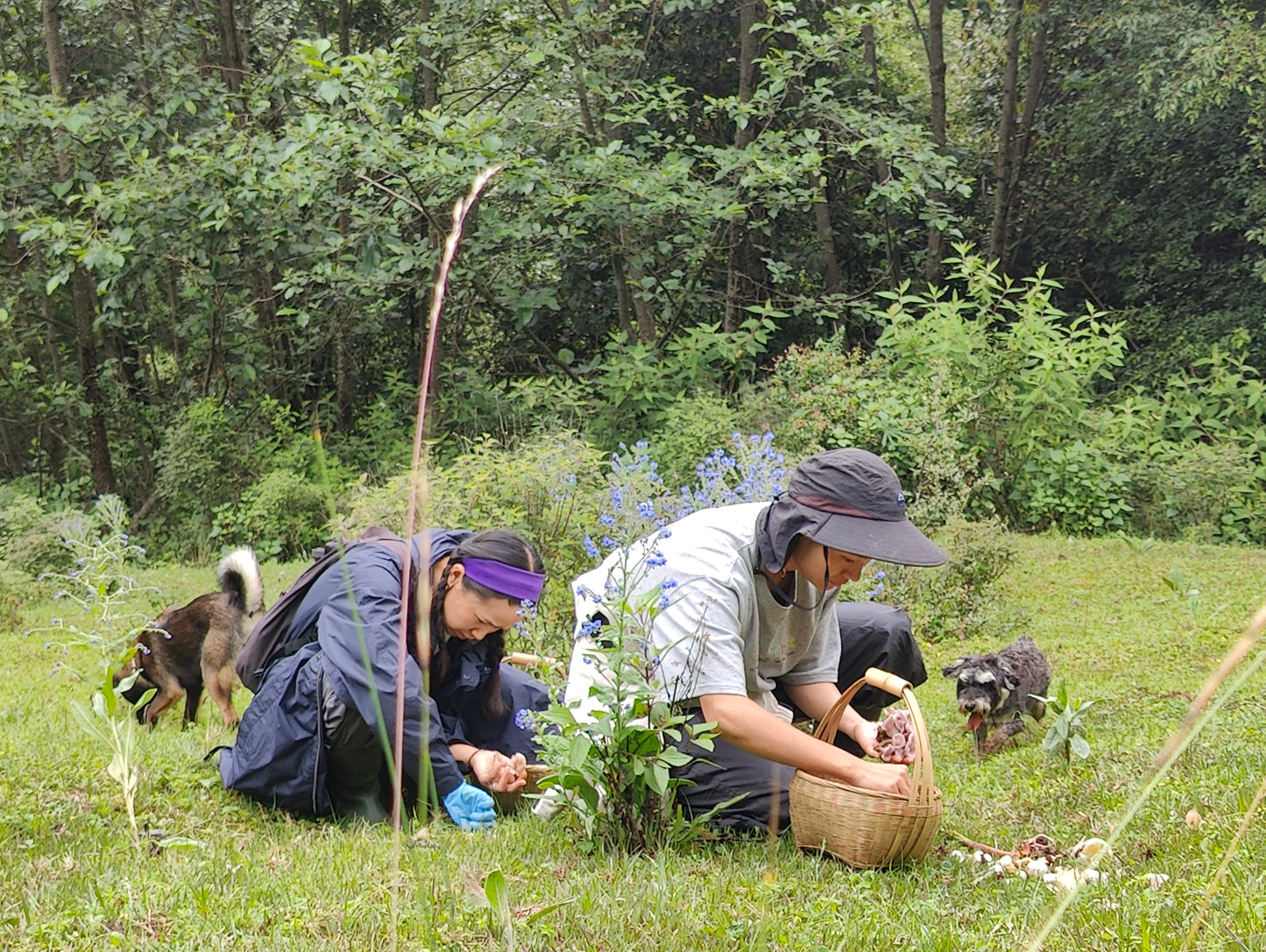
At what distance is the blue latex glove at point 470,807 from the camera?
3.92 metres

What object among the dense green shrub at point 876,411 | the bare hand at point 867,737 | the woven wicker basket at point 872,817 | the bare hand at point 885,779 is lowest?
the dense green shrub at point 876,411

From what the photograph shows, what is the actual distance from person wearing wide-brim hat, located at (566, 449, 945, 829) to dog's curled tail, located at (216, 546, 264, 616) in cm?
275

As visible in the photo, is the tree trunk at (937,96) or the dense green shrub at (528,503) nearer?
the dense green shrub at (528,503)

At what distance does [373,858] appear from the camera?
3.42m

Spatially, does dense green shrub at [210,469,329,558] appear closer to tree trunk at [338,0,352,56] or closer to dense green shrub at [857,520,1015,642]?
tree trunk at [338,0,352,56]

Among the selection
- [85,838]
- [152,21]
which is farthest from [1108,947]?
[152,21]

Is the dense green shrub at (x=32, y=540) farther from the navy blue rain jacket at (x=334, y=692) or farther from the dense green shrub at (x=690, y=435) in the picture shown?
the navy blue rain jacket at (x=334, y=692)

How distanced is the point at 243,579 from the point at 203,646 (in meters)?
0.38

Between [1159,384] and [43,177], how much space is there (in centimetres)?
1386

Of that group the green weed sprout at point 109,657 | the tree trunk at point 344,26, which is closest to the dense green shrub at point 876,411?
the green weed sprout at point 109,657

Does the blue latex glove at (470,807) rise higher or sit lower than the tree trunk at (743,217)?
lower

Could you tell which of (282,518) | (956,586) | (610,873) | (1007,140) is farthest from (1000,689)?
(1007,140)

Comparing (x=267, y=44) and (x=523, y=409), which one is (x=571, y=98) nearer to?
(x=523, y=409)

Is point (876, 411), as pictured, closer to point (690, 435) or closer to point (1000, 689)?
point (690, 435)
